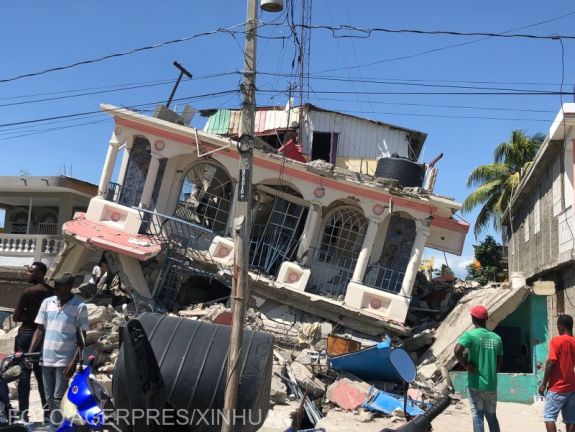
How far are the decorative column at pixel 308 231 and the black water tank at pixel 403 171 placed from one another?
2.51 m

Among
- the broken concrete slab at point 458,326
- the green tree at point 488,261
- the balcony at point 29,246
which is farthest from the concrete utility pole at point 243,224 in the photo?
the green tree at point 488,261

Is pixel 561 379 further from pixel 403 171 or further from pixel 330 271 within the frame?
pixel 403 171

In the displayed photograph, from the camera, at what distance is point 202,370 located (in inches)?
180

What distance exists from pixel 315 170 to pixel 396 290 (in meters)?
3.85

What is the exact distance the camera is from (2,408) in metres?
4.86

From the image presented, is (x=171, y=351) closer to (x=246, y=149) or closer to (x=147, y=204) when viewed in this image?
(x=246, y=149)

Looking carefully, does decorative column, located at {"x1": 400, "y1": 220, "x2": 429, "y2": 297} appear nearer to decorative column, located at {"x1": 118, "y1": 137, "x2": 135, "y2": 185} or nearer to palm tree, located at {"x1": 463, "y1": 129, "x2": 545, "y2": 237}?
decorative column, located at {"x1": 118, "y1": 137, "x2": 135, "y2": 185}

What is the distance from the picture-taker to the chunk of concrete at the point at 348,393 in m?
8.83

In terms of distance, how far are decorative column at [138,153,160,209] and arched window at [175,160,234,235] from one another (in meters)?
1.00

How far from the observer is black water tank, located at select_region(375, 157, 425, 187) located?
1516 cm

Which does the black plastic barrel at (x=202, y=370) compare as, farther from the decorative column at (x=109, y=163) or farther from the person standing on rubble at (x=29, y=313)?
the decorative column at (x=109, y=163)

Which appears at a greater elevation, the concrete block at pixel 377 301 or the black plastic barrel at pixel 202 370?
the concrete block at pixel 377 301

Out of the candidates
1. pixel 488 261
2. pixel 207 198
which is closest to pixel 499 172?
pixel 488 261

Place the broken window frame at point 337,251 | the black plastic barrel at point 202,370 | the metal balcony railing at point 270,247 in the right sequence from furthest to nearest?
the broken window frame at point 337,251 < the metal balcony railing at point 270,247 < the black plastic barrel at point 202,370
